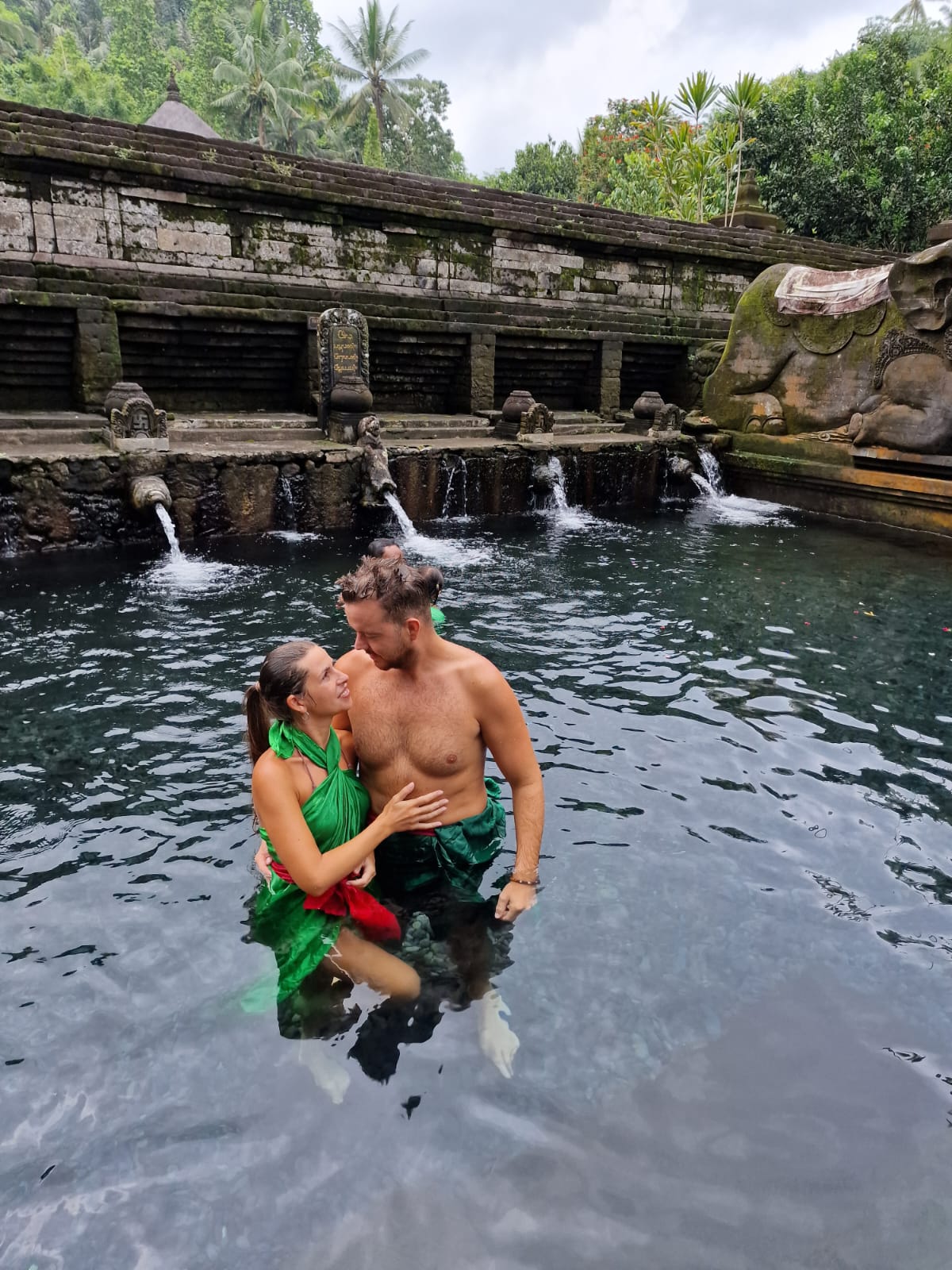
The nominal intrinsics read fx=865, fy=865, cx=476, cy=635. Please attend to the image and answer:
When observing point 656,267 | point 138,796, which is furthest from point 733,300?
point 138,796

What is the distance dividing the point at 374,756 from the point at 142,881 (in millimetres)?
1297

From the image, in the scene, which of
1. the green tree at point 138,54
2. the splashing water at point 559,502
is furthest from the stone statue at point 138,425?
the green tree at point 138,54

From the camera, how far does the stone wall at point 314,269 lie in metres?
10.8

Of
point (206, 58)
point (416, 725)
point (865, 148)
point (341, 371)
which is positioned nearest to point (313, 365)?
point (341, 371)

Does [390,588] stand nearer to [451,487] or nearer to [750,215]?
[451,487]

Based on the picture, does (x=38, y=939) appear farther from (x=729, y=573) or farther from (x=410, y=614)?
(x=729, y=573)

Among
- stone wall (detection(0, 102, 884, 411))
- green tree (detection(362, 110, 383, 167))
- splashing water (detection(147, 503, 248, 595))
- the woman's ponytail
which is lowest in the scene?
splashing water (detection(147, 503, 248, 595))

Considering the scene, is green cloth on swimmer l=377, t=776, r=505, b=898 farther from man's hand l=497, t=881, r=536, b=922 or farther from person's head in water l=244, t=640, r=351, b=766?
person's head in water l=244, t=640, r=351, b=766

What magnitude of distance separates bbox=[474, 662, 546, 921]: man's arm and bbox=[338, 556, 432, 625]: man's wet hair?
35 centimetres

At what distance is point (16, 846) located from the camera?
365 centimetres

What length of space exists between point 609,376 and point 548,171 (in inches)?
1126

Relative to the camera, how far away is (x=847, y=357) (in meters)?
11.5

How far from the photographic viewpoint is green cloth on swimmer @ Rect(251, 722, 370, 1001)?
257 centimetres

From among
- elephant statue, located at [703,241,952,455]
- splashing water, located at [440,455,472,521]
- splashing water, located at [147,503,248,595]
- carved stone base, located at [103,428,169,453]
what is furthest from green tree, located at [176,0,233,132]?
splashing water, located at [147,503,248,595]
